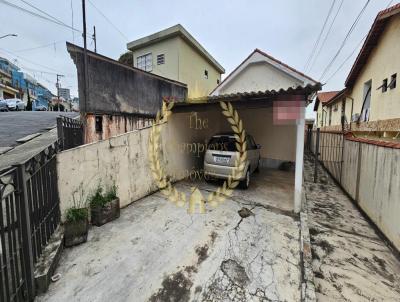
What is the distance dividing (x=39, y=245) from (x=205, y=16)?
10.3 meters

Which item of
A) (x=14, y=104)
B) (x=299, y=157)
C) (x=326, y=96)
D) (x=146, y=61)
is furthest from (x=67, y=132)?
(x=14, y=104)

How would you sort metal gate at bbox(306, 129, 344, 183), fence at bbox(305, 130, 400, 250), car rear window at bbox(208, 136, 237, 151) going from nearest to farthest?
fence at bbox(305, 130, 400, 250) → car rear window at bbox(208, 136, 237, 151) → metal gate at bbox(306, 129, 344, 183)

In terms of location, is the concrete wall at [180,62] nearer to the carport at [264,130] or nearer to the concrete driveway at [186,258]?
the carport at [264,130]

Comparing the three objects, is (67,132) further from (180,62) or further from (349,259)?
(180,62)

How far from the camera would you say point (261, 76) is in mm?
8992

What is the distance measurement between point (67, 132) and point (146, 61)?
33.9 feet

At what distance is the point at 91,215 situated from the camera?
12.8 ft

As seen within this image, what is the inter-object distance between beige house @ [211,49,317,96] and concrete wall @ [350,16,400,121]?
2.42 metres

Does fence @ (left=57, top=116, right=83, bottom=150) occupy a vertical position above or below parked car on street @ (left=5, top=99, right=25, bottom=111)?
below

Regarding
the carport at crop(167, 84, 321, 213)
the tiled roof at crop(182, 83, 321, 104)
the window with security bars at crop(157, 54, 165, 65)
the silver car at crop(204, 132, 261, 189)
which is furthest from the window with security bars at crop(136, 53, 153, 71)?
the silver car at crop(204, 132, 261, 189)

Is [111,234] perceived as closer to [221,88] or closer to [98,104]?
[98,104]

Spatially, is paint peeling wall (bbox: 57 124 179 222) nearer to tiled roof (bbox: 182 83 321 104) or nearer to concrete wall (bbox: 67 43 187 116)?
A: tiled roof (bbox: 182 83 321 104)

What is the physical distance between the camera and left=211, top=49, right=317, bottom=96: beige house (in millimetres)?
8058

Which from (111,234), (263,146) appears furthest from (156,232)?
(263,146)
